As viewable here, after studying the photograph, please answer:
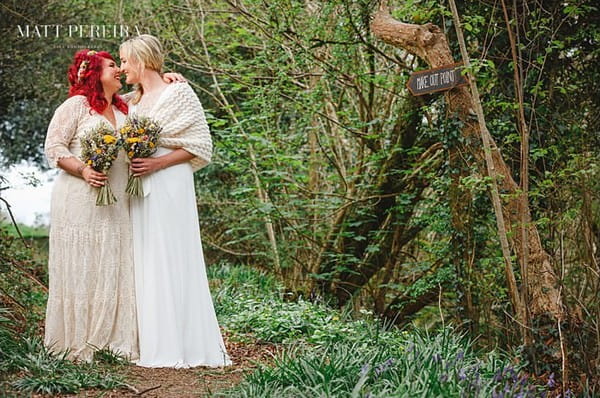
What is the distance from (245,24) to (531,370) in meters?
5.80

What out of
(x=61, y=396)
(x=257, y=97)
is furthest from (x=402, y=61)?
(x=61, y=396)

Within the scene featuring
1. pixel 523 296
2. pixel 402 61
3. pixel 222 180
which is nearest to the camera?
pixel 523 296

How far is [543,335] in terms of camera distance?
5.49 meters

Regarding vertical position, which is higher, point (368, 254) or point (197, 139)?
point (197, 139)

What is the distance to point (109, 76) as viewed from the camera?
5.62 metres

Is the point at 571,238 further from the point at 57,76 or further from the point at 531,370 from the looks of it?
the point at 57,76

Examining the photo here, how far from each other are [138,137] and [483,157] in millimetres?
2605

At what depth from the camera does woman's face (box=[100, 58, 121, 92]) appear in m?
5.62

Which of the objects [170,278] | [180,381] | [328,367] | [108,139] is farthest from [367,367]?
[108,139]

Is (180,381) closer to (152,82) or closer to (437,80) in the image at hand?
(152,82)

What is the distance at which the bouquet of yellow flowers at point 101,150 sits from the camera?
527cm

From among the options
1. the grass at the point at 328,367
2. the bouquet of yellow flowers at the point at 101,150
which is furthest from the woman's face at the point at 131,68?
the grass at the point at 328,367

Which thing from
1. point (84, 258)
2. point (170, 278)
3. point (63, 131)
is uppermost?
point (63, 131)

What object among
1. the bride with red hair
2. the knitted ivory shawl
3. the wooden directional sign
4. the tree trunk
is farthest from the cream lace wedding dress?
the tree trunk
